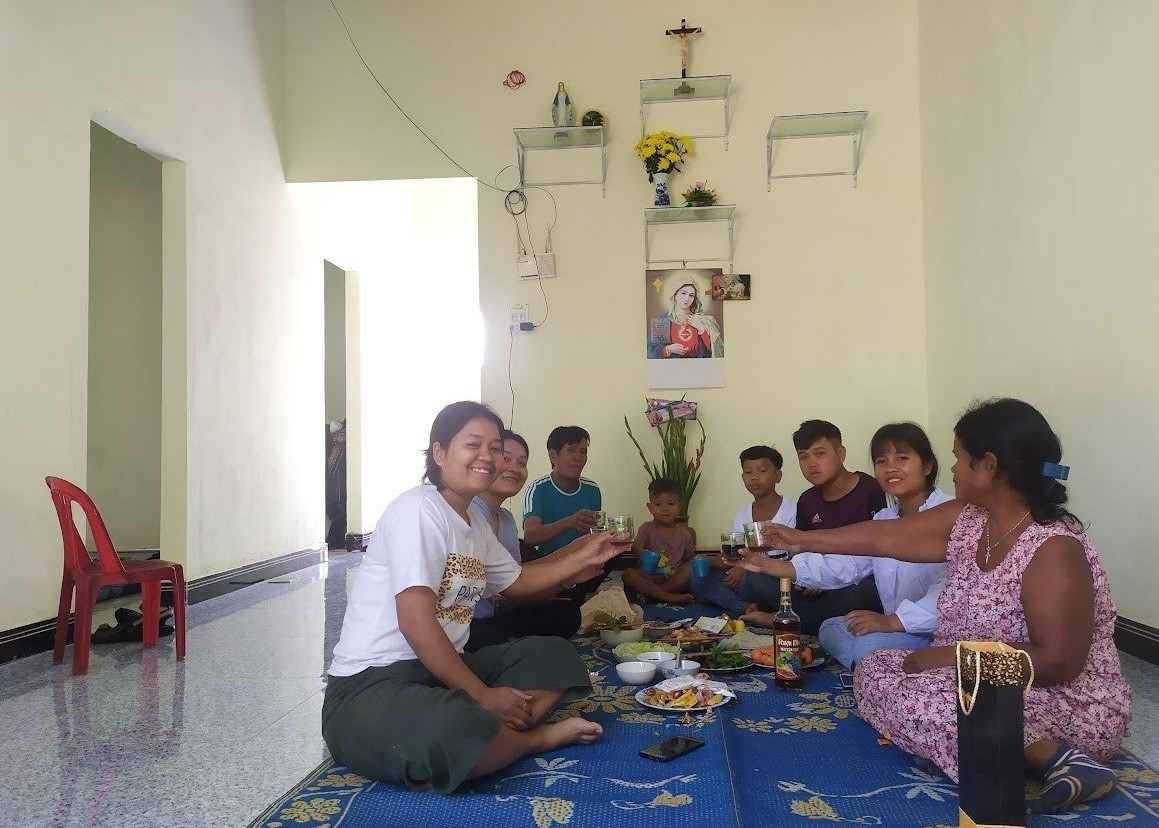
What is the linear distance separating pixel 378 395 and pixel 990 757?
740cm

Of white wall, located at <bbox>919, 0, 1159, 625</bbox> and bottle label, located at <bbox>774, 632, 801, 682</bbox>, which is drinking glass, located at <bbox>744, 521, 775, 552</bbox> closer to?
bottle label, located at <bbox>774, 632, 801, 682</bbox>

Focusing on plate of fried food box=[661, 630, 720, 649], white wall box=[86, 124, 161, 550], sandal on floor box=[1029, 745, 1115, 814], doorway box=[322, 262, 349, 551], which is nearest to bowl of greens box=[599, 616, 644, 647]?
plate of fried food box=[661, 630, 720, 649]

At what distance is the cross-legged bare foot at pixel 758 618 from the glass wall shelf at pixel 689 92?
9.76 ft

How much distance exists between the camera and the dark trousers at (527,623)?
10.2 feet

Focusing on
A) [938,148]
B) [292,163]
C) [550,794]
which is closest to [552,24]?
[292,163]

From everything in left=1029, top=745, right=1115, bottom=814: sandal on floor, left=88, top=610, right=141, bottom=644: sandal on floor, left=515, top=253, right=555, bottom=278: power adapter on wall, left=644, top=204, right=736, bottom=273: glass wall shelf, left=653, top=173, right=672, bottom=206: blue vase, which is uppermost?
left=653, top=173, right=672, bottom=206: blue vase

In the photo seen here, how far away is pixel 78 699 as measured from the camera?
283 centimetres

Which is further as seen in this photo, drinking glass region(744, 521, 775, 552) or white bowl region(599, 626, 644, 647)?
white bowl region(599, 626, 644, 647)

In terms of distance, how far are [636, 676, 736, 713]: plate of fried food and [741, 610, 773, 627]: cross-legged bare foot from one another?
3.83 feet

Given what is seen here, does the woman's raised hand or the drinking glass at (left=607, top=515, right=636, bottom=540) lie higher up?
the drinking glass at (left=607, top=515, right=636, bottom=540)

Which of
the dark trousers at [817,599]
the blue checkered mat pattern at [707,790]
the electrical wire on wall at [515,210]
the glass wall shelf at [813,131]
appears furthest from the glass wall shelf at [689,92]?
the blue checkered mat pattern at [707,790]

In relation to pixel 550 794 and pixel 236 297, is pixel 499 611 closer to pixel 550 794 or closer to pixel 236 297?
pixel 550 794

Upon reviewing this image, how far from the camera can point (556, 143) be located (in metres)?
5.48

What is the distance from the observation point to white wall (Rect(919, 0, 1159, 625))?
303 cm
